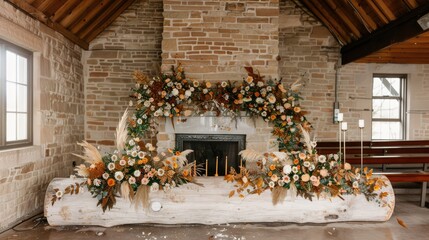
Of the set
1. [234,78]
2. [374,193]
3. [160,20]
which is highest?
[160,20]

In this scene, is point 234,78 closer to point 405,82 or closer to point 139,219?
point 139,219

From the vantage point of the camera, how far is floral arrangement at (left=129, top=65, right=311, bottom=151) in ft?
20.7

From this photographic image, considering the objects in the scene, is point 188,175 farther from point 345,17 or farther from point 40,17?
point 345,17

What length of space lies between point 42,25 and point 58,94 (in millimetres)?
1197

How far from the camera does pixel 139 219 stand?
4.50 metres

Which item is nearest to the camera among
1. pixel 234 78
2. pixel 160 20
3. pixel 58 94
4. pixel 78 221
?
pixel 78 221

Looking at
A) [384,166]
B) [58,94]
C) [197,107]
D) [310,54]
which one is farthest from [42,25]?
[384,166]

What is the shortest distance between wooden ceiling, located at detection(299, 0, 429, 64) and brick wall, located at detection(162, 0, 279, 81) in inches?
60.3

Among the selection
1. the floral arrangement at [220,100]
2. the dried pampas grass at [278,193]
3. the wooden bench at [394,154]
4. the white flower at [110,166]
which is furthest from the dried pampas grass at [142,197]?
the wooden bench at [394,154]

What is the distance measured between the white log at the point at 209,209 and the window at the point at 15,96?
89 cm

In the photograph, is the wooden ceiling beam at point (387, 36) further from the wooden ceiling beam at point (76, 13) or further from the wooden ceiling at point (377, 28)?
the wooden ceiling beam at point (76, 13)

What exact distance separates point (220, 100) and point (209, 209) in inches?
91.5

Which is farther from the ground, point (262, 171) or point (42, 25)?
point (42, 25)

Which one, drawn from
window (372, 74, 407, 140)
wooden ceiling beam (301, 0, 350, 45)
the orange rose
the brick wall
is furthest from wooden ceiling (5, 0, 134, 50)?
window (372, 74, 407, 140)
